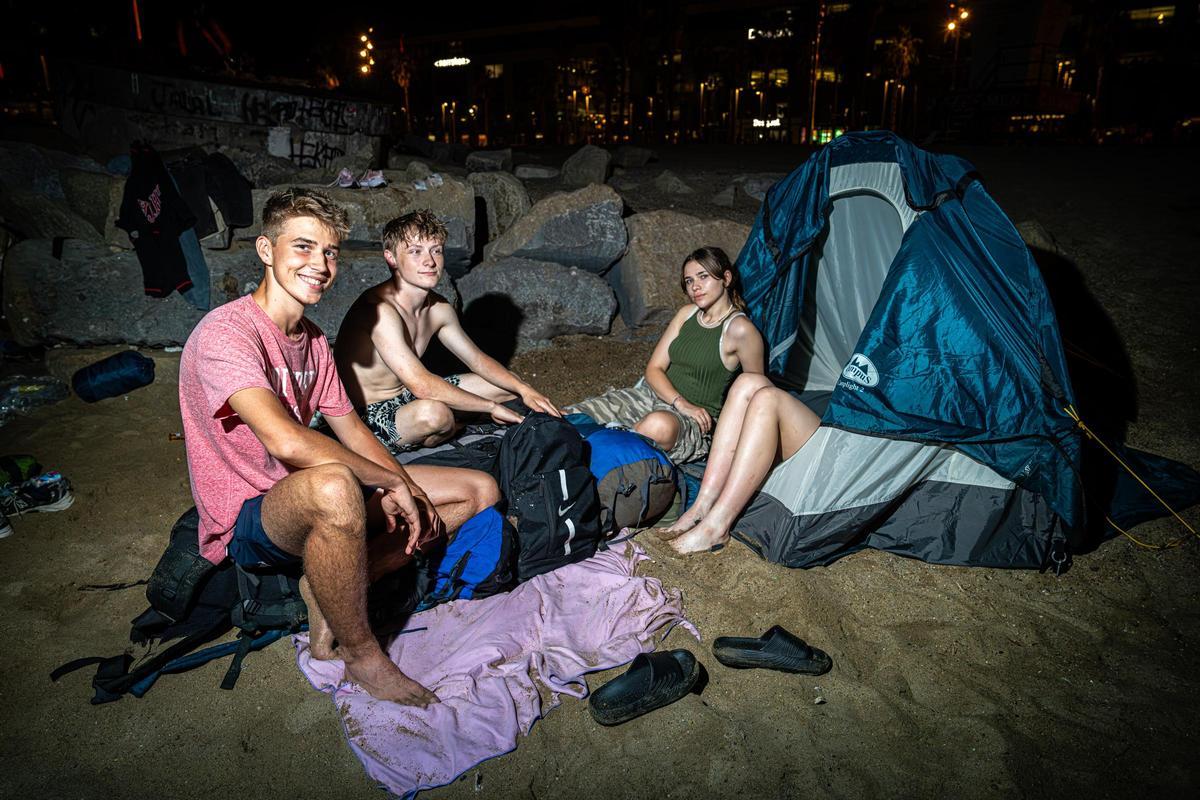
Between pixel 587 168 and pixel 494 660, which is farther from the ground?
pixel 587 168

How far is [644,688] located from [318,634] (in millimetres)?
1303

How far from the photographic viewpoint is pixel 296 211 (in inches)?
99.1

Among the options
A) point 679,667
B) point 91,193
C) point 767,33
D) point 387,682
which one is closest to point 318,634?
point 387,682

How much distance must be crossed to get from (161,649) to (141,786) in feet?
2.43

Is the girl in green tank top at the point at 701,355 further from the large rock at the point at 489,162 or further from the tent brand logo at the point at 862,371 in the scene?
the large rock at the point at 489,162

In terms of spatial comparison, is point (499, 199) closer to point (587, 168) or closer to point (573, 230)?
point (573, 230)

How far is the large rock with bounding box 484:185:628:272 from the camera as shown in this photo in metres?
6.59

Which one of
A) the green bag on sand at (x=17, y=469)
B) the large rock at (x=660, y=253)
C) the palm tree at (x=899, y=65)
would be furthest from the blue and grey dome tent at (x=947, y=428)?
the palm tree at (x=899, y=65)

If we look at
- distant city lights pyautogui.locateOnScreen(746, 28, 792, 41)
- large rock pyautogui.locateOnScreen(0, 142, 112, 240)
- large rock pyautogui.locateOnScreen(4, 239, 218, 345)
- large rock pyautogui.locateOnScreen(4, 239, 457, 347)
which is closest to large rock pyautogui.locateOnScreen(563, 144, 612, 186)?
large rock pyautogui.locateOnScreen(4, 239, 457, 347)

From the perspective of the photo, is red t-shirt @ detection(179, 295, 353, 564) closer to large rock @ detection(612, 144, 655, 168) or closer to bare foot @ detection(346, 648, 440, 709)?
bare foot @ detection(346, 648, 440, 709)

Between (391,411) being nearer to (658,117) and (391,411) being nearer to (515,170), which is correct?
(515,170)

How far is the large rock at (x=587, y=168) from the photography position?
870 cm

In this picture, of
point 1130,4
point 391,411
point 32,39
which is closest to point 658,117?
point 32,39

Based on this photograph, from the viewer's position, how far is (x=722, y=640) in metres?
2.63
